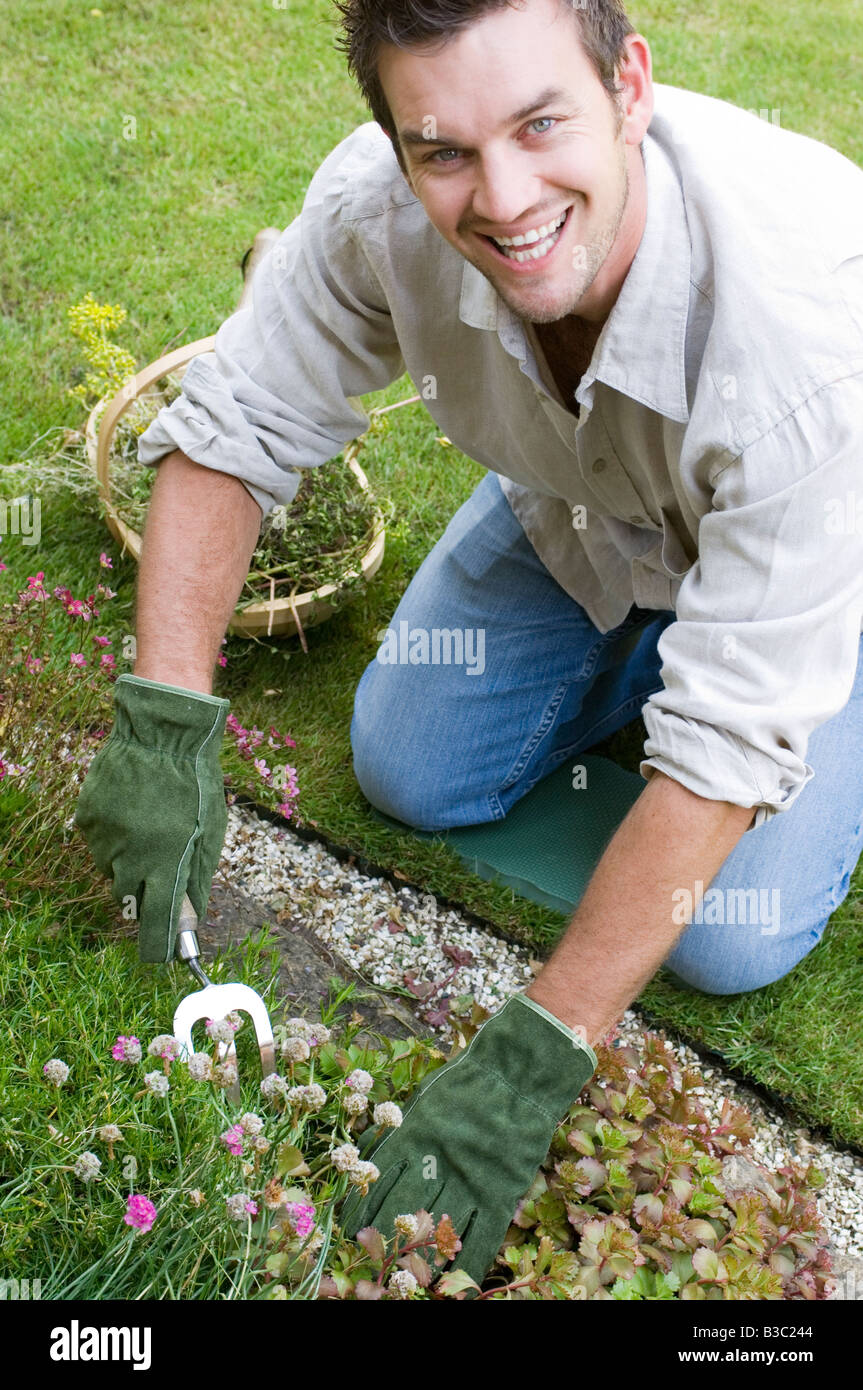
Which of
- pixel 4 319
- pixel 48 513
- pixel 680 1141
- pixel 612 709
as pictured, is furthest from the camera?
pixel 4 319

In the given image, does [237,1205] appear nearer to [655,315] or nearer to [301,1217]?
[301,1217]

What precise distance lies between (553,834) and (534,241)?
5.11 ft

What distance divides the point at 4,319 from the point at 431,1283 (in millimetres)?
3390

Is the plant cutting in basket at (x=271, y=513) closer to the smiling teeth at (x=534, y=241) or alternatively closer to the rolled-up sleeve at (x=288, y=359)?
the rolled-up sleeve at (x=288, y=359)

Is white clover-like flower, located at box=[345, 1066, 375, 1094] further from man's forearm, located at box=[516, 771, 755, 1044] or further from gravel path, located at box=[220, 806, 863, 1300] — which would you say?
gravel path, located at box=[220, 806, 863, 1300]

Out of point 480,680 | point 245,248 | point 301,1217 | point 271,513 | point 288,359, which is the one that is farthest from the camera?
point 245,248

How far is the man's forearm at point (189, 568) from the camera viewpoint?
2.20 metres

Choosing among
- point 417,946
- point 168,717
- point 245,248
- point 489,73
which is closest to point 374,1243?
point 168,717

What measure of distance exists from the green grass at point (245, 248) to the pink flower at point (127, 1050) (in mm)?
176

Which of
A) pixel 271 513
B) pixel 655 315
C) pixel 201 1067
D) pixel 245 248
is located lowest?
pixel 201 1067

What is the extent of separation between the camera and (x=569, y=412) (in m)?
2.26

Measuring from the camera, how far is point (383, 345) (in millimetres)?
2549
